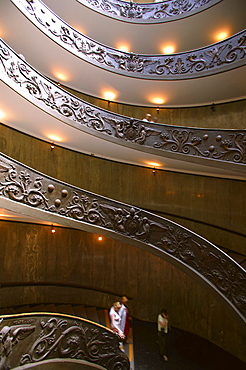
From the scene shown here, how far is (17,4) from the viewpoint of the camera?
8.12 metres

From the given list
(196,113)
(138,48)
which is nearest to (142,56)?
(138,48)

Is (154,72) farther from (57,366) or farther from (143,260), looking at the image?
(57,366)

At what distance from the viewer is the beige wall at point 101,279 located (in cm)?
906

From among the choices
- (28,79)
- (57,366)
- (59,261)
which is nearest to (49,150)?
(28,79)

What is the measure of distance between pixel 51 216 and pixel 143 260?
230 inches

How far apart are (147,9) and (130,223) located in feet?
34.1

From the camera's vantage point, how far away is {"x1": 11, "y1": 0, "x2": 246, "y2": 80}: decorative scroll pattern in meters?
9.14

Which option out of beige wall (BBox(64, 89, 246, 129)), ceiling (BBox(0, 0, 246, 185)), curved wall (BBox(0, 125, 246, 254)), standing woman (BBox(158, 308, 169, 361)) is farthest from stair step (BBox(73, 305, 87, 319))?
beige wall (BBox(64, 89, 246, 129))

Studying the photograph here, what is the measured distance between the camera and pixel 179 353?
8.14 meters

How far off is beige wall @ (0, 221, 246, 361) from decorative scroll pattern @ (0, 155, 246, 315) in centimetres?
332

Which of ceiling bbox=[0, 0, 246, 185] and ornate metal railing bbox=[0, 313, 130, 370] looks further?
ceiling bbox=[0, 0, 246, 185]

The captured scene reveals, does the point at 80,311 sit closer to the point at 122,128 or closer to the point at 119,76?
the point at 122,128

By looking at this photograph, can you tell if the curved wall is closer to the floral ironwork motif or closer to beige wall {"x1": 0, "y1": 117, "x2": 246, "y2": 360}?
beige wall {"x1": 0, "y1": 117, "x2": 246, "y2": 360}

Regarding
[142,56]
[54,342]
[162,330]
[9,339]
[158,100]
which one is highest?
[142,56]
